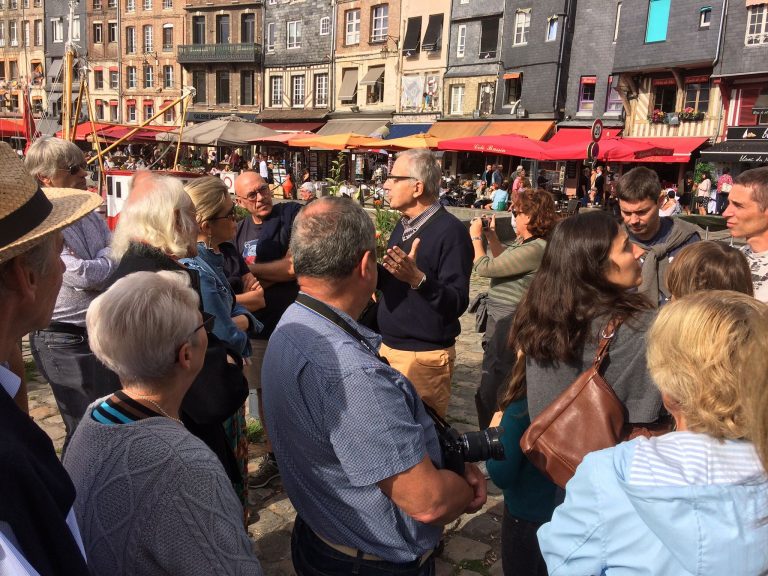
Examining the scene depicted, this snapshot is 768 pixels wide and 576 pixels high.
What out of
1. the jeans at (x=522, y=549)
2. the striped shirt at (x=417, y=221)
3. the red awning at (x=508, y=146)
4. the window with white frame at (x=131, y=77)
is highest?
the window with white frame at (x=131, y=77)

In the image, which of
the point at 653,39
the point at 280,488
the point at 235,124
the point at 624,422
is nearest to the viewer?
the point at 624,422

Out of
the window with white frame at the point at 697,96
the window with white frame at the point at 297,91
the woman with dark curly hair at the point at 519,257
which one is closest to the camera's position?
the woman with dark curly hair at the point at 519,257

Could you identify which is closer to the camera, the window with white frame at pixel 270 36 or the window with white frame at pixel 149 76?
the window with white frame at pixel 270 36

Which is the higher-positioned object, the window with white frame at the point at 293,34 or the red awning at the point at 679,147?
the window with white frame at the point at 293,34

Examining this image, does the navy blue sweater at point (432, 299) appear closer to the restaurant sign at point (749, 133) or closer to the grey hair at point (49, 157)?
the grey hair at point (49, 157)

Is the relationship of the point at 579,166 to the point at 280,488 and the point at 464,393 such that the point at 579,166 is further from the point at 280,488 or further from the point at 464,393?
A: the point at 280,488

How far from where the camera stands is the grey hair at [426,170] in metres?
3.58

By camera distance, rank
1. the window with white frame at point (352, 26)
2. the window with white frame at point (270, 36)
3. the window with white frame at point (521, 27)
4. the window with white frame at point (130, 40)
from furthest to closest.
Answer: the window with white frame at point (130, 40)
the window with white frame at point (270, 36)
the window with white frame at point (352, 26)
the window with white frame at point (521, 27)

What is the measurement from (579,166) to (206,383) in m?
25.1

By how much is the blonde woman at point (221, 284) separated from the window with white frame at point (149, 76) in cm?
4314

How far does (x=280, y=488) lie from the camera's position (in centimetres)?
382

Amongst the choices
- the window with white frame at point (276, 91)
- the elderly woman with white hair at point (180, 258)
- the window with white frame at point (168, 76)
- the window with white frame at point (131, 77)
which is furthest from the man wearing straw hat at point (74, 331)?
the window with white frame at point (131, 77)

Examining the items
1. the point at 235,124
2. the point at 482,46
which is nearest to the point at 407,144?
the point at 235,124

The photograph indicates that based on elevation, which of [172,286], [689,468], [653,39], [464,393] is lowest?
[464,393]
